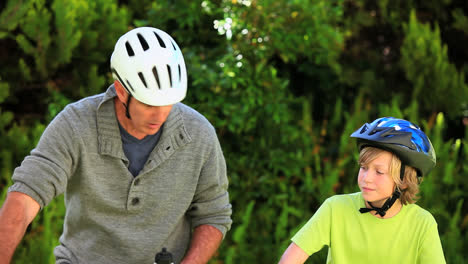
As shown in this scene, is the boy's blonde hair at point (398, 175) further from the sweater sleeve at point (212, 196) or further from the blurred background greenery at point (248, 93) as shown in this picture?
the blurred background greenery at point (248, 93)

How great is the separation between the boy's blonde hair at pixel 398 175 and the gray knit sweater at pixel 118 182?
2.30 feet

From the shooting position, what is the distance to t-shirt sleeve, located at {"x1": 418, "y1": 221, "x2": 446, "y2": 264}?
2764mm

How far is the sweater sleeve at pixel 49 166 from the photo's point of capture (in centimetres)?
269

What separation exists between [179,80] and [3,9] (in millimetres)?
3268

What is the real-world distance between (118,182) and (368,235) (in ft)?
3.70

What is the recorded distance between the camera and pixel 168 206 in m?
2.98

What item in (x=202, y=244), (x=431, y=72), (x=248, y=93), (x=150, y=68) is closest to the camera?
(x=150, y=68)

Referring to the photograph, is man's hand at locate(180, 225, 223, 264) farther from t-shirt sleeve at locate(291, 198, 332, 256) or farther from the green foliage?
the green foliage

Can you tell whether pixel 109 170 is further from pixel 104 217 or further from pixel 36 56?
pixel 36 56

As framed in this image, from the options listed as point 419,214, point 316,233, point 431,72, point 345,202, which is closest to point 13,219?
point 316,233

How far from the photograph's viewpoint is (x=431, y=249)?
9.16ft

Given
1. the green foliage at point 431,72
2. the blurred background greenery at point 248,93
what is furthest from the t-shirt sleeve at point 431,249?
the green foliage at point 431,72

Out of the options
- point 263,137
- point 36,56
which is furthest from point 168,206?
point 36,56

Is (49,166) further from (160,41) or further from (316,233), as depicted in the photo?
(316,233)
